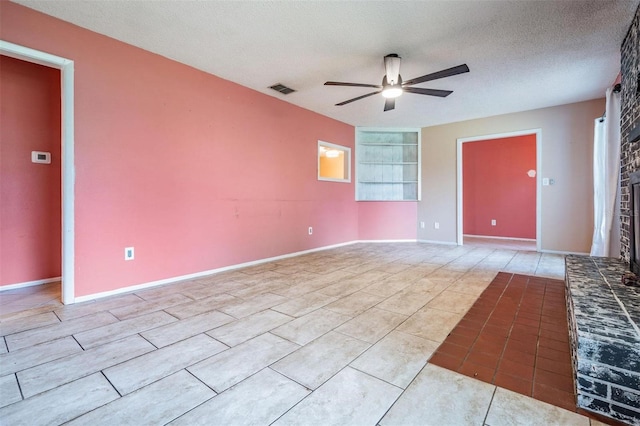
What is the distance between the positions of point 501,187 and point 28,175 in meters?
8.39

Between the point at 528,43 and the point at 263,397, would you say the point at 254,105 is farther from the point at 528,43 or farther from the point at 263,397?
the point at 263,397

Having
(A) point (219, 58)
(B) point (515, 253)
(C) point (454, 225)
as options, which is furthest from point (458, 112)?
(A) point (219, 58)

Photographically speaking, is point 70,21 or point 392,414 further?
point 70,21

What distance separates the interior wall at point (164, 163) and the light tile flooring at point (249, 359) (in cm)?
54

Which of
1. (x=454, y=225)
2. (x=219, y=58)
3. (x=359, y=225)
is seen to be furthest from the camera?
(x=359, y=225)

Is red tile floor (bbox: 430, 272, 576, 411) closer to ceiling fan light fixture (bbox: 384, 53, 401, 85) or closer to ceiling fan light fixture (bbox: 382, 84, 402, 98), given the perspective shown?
ceiling fan light fixture (bbox: 382, 84, 402, 98)

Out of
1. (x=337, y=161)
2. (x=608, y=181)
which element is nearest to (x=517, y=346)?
(x=608, y=181)

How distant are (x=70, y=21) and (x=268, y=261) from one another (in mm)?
3353

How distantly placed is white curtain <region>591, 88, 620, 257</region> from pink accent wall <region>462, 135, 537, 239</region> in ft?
8.42

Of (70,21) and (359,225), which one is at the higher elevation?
(70,21)

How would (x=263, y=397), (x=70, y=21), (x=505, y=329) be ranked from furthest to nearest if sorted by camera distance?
(x=70, y=21), (x=505, y=329), (x=263, y=397)

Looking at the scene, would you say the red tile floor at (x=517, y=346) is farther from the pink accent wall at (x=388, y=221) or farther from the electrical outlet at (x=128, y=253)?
the pink accent wall at (x=388, y=221)

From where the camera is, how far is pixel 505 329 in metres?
2.05

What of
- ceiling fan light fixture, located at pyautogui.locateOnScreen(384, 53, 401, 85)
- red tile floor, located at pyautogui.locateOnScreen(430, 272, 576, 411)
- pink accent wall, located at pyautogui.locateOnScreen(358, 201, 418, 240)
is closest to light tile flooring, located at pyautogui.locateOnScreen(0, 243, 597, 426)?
red tile floor, located at pyautogui.locateOnScreen(430, 272, 576, 411)
